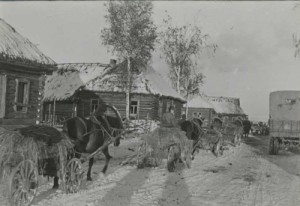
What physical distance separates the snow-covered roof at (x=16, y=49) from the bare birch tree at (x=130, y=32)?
38.3 ft

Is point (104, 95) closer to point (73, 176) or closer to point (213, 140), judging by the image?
point (213, 140)

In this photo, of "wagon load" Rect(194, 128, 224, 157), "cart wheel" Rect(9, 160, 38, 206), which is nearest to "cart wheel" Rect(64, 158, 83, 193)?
"cart wheel" Rect(9, 160, 38, 206)

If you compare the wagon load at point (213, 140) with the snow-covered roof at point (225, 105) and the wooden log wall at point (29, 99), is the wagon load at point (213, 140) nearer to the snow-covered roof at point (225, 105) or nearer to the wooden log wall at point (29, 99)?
the wooden log wall at point (29, 99)

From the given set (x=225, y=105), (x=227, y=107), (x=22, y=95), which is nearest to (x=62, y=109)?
(x=22, y=95)

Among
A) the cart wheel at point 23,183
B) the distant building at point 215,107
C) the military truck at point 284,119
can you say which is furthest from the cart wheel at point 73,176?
the distant building at point 215,107

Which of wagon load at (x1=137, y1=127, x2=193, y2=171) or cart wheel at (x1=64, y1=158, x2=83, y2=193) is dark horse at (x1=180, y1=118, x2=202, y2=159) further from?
cart wheel at (x1=64, y1=158, x2=83, y2=193)

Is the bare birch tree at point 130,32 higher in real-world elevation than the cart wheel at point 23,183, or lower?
higher

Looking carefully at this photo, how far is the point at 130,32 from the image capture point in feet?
92.1

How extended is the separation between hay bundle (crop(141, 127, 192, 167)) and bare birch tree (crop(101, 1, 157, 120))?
16800 mm

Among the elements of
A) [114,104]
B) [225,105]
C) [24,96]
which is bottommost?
[24,96]

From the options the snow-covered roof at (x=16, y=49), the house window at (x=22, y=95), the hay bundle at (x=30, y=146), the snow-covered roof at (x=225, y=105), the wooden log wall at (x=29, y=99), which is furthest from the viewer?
the snow-covered roof at (x=225, y=105)

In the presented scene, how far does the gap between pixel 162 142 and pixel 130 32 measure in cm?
1843

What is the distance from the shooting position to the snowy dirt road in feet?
23.4

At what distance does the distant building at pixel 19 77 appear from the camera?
14562 mm
